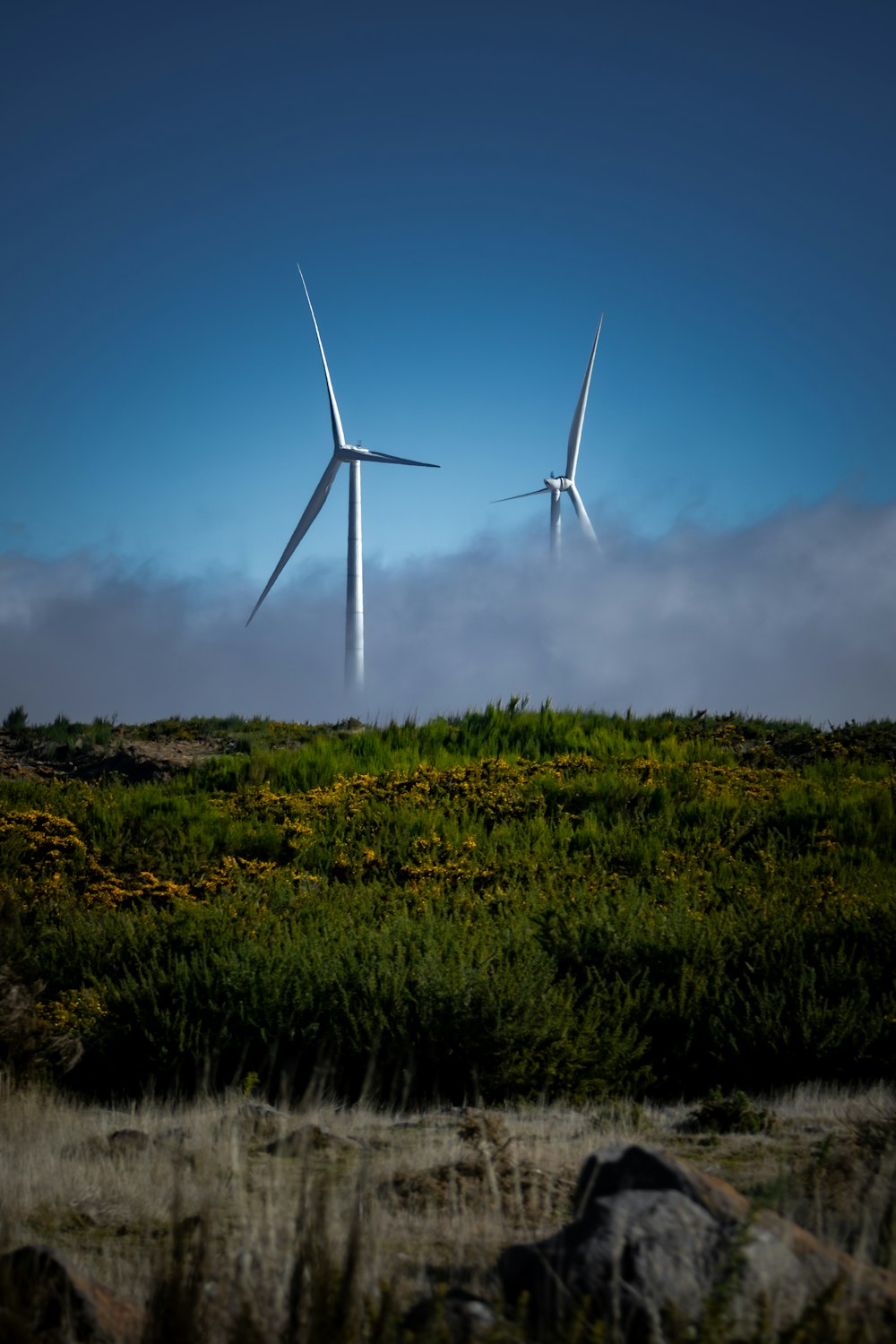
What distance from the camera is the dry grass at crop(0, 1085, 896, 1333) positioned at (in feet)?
11.0

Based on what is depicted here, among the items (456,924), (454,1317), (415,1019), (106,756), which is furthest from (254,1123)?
(106,756)

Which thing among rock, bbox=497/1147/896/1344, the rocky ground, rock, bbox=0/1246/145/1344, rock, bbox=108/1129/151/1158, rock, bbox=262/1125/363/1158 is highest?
the rocky ground

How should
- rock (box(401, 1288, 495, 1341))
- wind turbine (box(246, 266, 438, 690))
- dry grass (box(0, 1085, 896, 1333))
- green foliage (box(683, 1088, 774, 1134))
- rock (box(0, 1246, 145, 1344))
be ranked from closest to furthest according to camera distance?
1. rock (box(401, 1288, 495, 1341))
2. rock (box(0, 1246, 145, 1344))
3. dry grass (box(0, 1085, 896, 1333))
4. green foliage (box(683, 1088, 774, 1134))
5. wind turbine (box(246, 266, 438, 690))

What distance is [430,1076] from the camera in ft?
24.8

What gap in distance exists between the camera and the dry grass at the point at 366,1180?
3.37m

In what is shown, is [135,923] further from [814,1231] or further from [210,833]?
[814,1231]

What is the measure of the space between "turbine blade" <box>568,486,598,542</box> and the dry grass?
1179 inches

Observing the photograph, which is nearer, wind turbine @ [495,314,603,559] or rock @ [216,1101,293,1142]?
rock @ [216,1101,293,1142]

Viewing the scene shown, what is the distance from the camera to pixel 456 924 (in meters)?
10.1

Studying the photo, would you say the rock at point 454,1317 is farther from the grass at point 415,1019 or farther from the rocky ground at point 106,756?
the rocky ground at point 106,756

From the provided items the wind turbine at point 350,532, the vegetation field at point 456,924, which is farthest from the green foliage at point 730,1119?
the wind turbine at point 350,532

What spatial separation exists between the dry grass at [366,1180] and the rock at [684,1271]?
12 centimetres

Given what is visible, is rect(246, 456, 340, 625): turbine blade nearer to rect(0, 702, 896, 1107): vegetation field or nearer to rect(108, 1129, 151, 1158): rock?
rect(0, 702, 896, 1107): vegetation field

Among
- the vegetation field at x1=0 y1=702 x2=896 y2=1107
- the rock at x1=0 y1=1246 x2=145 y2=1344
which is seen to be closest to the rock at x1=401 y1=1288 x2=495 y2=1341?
the rock at x1=0 y1=1246 x2=145 y2=1344
